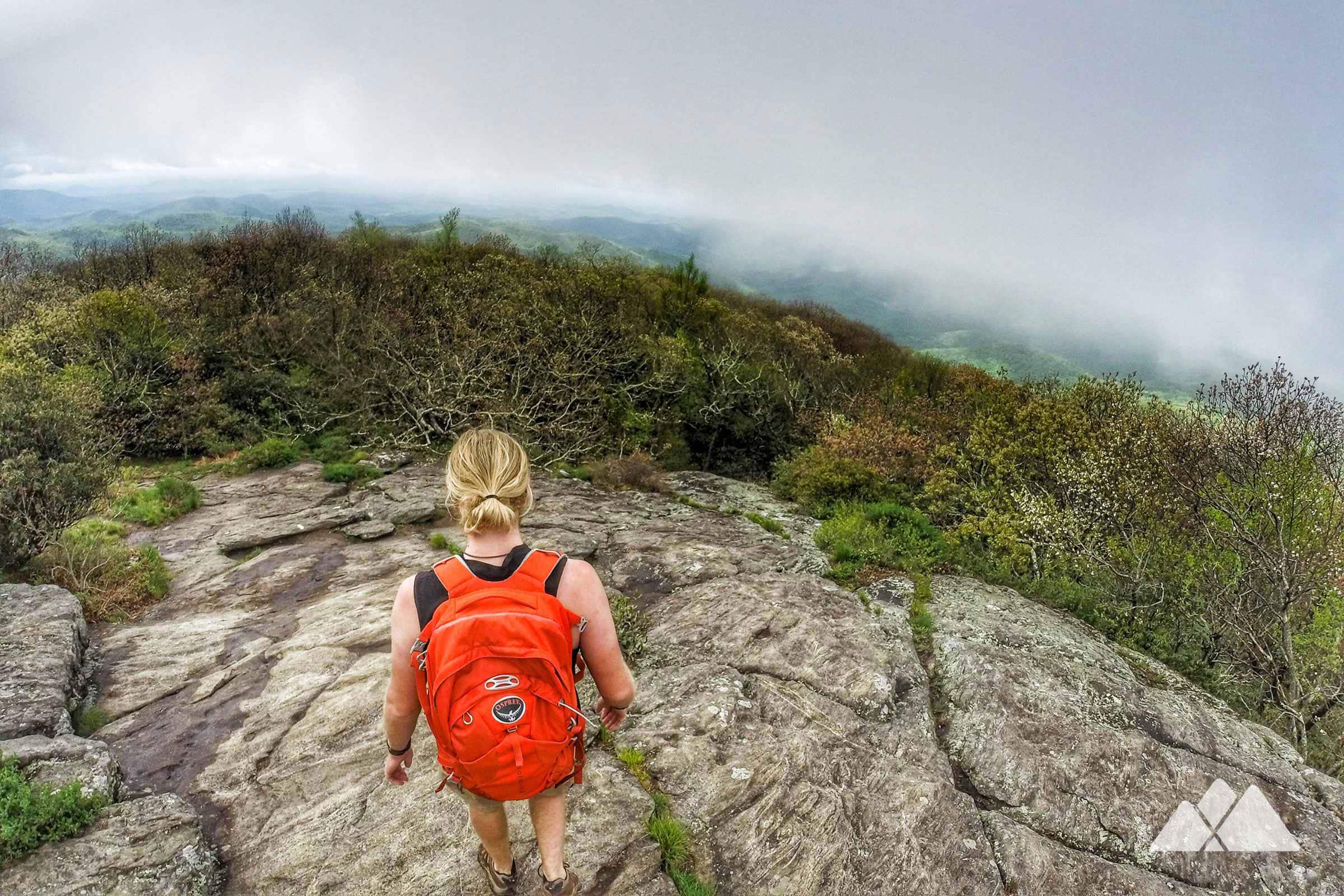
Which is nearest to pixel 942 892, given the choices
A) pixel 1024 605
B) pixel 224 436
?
pixel 1024 605

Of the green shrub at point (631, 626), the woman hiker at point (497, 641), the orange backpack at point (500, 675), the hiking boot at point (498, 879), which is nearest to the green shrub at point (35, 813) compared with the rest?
the hiking boot at point (498, 879)

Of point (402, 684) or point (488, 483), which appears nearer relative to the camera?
point (488, 483)

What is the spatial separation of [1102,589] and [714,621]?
830 centimetres

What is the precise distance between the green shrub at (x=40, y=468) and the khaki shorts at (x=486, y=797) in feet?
31.7

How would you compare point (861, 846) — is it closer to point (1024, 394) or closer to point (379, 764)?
point (379, 764)

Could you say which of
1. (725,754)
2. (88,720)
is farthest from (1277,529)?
(88,720)

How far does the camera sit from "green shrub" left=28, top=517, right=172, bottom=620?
8703 millimetres

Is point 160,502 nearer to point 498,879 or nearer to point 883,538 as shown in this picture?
point 498,879

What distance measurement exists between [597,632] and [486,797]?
3.83ft

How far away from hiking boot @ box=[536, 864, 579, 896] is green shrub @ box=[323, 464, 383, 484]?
45.3ft

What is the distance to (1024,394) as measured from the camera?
18.0 m

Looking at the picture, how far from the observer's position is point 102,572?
9250 millimetres

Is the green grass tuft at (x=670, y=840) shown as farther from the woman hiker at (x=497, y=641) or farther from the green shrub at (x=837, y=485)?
the green shrub at (x=837, y=485)

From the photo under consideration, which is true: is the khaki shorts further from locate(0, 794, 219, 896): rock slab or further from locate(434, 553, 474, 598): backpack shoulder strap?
locate(0, 794, 219, 896): rock slab
